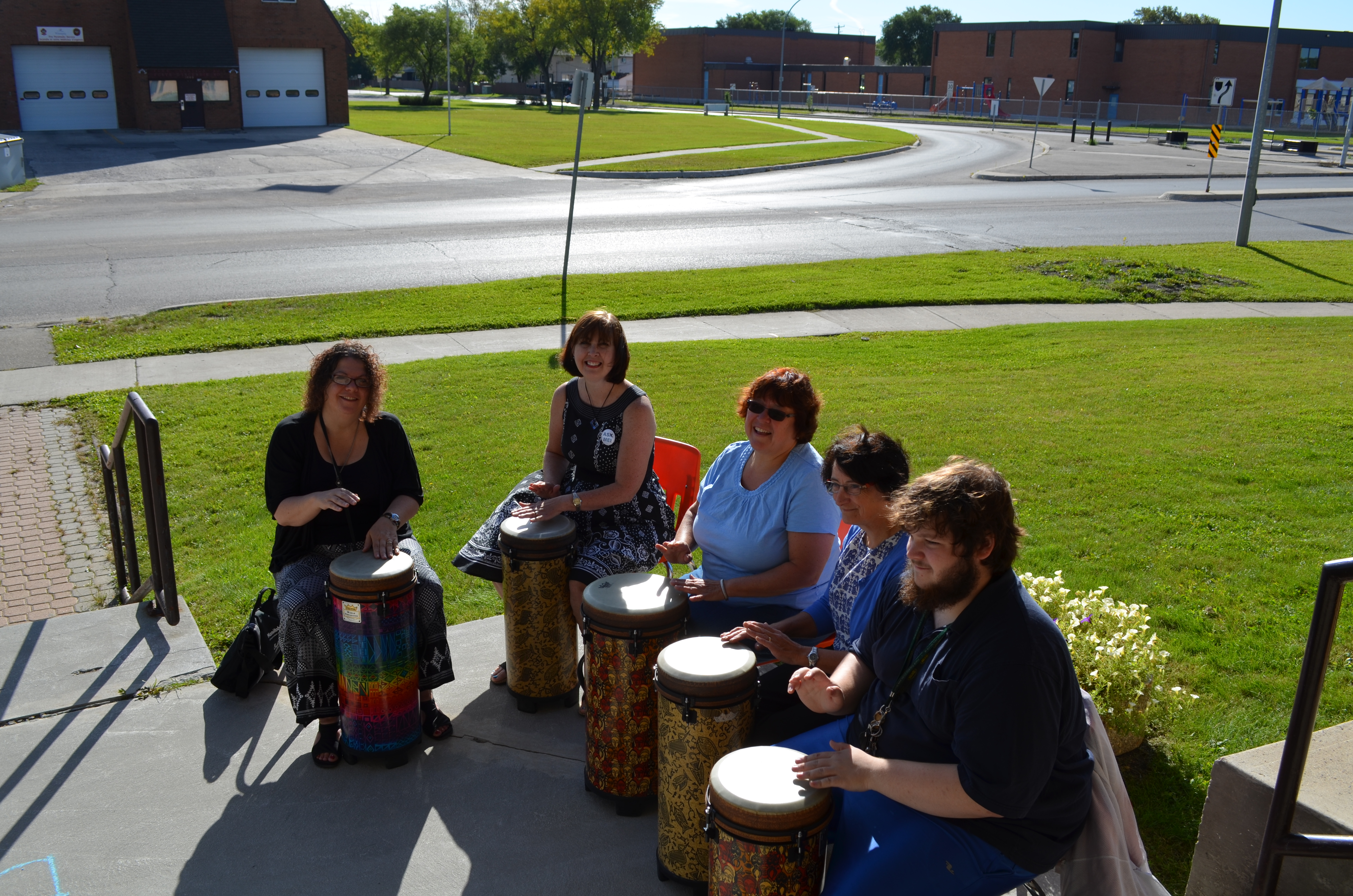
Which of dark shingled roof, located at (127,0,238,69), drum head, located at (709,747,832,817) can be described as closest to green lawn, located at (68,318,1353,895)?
drum head, located at (709,747,832,817)

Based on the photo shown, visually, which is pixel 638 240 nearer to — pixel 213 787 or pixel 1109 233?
pixel 1109 233

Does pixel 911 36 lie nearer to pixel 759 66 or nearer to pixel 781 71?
pixel 759 66

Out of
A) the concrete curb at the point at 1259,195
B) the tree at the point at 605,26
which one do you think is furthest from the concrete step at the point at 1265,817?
the tree at the point at 605,26

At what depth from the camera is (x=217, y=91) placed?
4544 centimetres

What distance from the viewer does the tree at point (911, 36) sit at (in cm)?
11431

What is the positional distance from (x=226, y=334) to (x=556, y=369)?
4220mm

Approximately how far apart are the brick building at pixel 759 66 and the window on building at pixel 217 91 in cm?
4901

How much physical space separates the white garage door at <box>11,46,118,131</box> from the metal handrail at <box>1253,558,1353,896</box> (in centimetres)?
5063

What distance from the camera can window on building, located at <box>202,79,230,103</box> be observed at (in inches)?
1775

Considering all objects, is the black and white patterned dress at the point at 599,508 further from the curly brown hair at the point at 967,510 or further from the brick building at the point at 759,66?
the brick building at the point at 759,66

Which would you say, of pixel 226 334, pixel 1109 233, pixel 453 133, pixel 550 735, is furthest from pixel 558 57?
pixel 550 735

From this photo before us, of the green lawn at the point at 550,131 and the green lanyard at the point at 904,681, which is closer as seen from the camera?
the green lanyard at the point at 904,681

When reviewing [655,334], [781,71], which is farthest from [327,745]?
[781,71]

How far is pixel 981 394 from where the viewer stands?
9.63 meters
